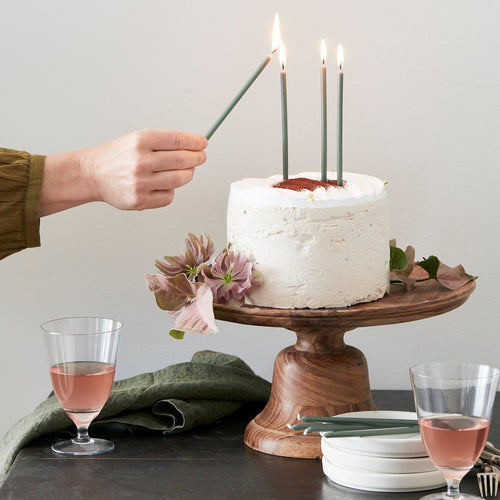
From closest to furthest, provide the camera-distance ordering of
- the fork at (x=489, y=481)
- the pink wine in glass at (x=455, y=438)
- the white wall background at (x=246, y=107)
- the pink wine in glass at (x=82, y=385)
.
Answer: the pink wine in glass at (x=455, y=438)
the fork at (x=489, y=481)
the pink wine in glass at (x=82, y=385)
the white wall background at (x=246, y=107)

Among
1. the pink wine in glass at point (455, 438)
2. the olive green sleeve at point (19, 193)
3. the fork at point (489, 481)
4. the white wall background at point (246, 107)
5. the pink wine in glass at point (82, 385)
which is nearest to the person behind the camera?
the pink wine in glass at point (455, 438)

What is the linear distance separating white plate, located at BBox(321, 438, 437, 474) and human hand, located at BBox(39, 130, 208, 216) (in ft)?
1.47

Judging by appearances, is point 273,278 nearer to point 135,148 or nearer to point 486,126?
point 135,148

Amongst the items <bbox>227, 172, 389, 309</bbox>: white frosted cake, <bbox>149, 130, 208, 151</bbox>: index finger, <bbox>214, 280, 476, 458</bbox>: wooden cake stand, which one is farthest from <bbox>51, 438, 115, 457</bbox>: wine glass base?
<bbox>149, 130, 208, 151</bbox>: index finger

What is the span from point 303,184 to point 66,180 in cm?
38

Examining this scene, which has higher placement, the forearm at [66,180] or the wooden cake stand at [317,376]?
the forearm at [66,180]

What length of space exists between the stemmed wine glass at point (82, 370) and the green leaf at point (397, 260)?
391mm

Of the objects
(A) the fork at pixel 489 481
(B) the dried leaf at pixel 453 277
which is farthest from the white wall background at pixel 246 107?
(A) the fork at pixel 489 481

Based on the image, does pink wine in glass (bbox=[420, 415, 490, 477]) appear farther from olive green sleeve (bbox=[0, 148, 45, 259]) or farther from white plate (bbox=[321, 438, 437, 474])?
olive green sleeve (bbox=[0, 148, 45, 259])

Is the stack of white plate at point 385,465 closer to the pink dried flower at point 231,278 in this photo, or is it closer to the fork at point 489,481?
the fork at point 489,481

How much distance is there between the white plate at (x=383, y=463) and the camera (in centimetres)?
103

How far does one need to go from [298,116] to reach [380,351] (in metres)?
0.45

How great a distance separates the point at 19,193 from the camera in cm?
129

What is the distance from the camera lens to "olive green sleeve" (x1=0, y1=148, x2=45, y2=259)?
4.18ft
